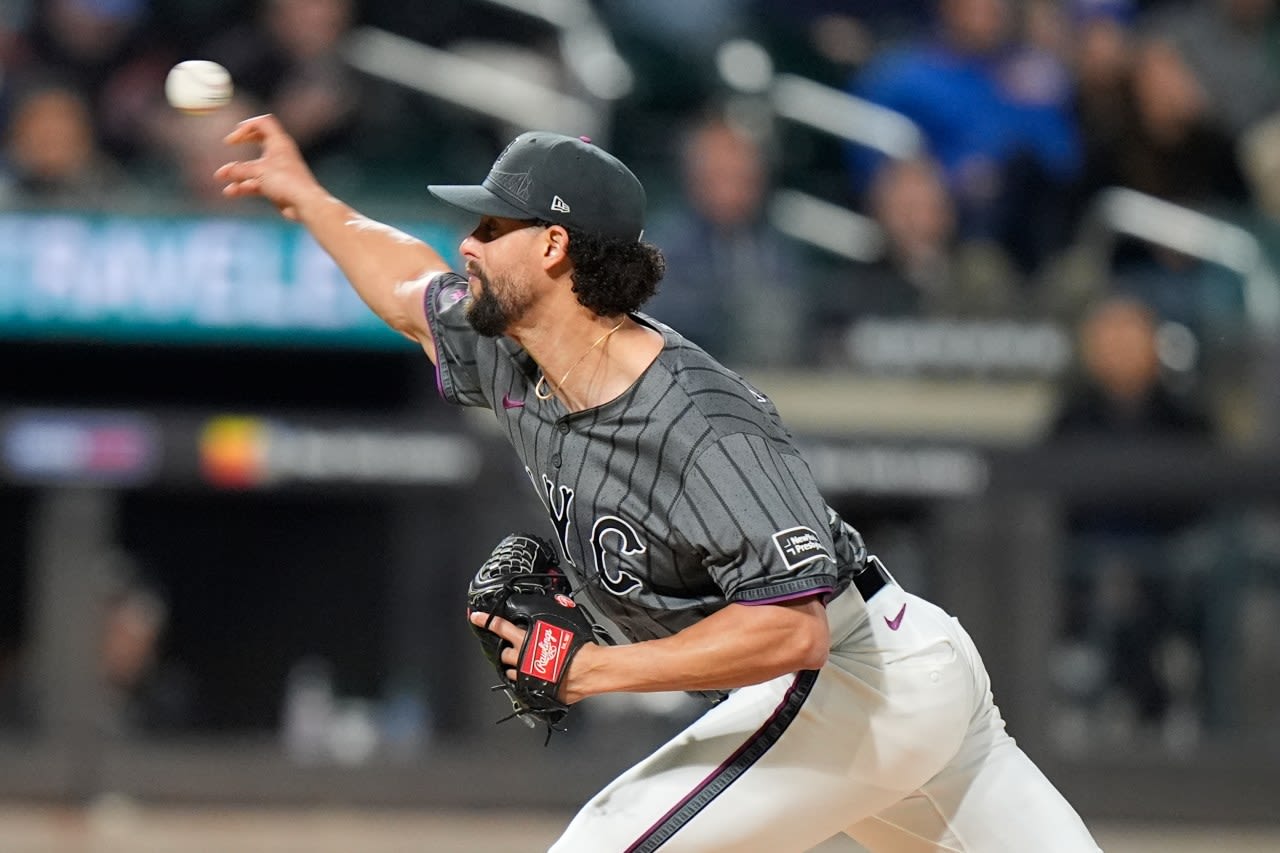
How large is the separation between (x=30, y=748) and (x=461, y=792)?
1.76 metres

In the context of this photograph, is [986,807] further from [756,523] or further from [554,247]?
[554,247]

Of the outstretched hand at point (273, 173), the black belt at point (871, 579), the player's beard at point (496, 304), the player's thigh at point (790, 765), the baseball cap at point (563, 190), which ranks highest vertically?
the baseball cap at point (563, 190)

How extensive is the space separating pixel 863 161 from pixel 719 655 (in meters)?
5.46

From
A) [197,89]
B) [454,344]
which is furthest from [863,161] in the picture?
[197,89]

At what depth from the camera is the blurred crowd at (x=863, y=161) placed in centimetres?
796

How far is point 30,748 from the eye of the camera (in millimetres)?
7836

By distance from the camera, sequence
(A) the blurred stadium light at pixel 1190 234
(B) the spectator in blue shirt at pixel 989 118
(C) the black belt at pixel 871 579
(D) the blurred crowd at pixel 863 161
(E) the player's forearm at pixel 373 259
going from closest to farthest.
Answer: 1. (C) the black belt at pixel 871 579
2. (E) the player's forearm at pixel 373 259
3. (D) the blurred crowd at pixel 863 161
4. (A) the blurred stadium light at pixel 1190 234
5. (B) the spectator in blue shirt at pixel 989 118

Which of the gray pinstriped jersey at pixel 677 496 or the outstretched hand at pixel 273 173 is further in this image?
the outstretched hand at pixel 273 173

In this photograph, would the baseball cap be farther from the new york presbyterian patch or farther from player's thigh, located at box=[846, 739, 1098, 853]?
player's thigh, located at box=[846, 739, 1098, 853]

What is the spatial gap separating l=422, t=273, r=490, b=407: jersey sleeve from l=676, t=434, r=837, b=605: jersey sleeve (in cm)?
75

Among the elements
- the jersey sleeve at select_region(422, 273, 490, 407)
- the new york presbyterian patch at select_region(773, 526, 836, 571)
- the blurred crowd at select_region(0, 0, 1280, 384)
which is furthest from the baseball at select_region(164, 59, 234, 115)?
the blurred crowd at select_region(0, 0, 1280, 384)

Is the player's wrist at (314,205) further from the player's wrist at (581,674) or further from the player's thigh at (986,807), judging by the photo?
the player's thigh at (986,807)

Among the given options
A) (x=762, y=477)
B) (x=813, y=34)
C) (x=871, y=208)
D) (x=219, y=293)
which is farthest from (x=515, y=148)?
(x=813, y=34)

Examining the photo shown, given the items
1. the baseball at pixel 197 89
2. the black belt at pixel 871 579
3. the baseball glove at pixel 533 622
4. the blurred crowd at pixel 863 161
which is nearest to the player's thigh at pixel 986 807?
the black belt at pixel 871 579
